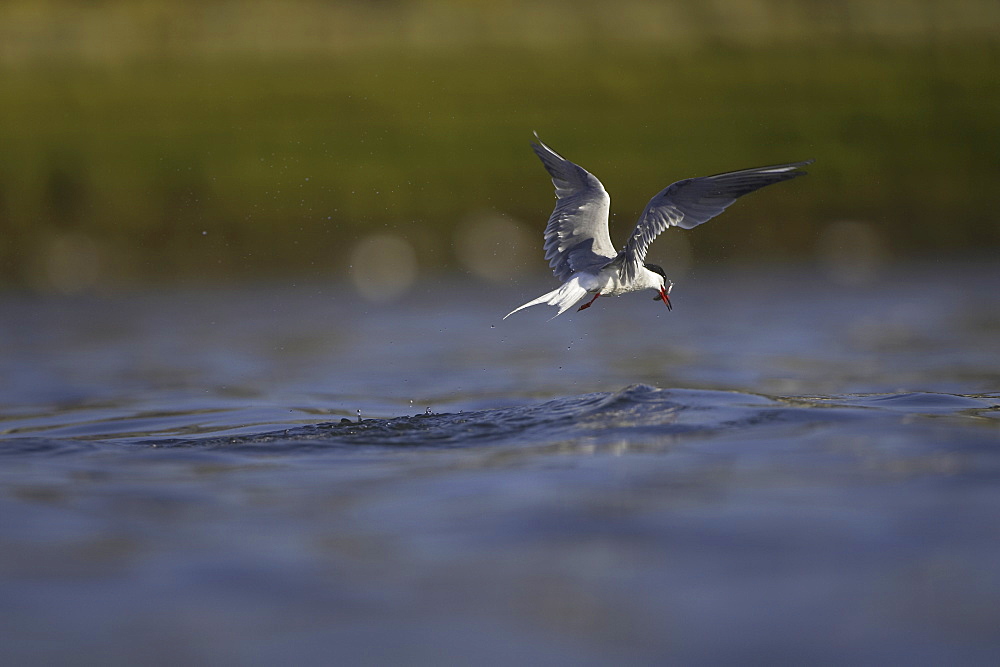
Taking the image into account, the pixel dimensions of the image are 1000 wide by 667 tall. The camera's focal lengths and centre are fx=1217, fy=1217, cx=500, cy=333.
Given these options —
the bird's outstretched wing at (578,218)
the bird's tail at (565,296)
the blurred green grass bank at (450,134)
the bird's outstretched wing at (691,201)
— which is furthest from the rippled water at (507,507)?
the blurred green grass bank at (450,134)

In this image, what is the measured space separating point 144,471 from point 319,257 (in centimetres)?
1507

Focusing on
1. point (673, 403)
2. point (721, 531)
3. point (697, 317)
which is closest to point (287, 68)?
point (697, 317)

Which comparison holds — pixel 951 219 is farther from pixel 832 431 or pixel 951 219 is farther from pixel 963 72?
pixel 832 431

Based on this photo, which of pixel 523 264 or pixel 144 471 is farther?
pixel 523 264

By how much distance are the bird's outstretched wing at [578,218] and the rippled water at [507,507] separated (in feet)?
3.97

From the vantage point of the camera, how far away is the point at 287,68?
3703cm

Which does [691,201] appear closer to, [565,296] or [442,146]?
[565,296]

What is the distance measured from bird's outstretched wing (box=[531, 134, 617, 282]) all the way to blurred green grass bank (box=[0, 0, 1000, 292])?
41.1 ft

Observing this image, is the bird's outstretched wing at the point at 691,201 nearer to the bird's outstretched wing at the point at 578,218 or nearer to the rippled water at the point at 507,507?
the bird's outstretched wing at the point at 578,218

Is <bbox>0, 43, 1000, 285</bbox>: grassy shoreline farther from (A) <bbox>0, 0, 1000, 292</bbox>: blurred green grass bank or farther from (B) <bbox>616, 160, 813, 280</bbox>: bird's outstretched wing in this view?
(B) <bbox>616, 160, 813, 280</bbox>: bird's outstretched wing

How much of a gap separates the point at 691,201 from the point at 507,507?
353 centimetres

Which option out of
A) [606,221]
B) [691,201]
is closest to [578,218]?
[606,221]

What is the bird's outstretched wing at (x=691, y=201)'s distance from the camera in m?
9.68

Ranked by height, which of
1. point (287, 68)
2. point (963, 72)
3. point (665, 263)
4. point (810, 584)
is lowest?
point (810, 584)
